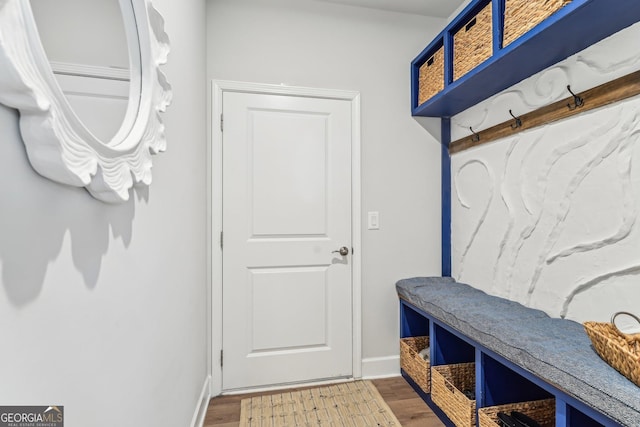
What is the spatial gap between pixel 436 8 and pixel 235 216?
6.99 feet

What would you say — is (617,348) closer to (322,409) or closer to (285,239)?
(322,409)

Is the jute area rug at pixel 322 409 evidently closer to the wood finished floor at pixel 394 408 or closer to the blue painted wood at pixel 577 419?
the wood finished floor at pixel 394 408

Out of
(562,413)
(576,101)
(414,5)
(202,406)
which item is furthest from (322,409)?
(414,5)

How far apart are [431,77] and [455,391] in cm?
197

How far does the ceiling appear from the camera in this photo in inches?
90.4

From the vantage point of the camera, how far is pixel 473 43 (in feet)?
5.90

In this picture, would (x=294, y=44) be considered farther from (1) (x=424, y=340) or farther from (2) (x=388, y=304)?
(1) (x=424, y=340)

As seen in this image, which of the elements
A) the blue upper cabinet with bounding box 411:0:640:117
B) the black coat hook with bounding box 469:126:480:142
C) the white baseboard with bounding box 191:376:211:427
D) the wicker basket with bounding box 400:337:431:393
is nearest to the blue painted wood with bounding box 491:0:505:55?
the blue upper cabinet with bounding box 411:0:640:117

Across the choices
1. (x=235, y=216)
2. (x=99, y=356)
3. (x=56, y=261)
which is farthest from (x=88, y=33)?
(x=235, y=216)

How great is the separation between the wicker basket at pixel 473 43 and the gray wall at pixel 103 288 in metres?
1.54

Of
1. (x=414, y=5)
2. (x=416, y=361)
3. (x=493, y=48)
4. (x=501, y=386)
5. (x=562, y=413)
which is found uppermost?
(x=414, y=5)

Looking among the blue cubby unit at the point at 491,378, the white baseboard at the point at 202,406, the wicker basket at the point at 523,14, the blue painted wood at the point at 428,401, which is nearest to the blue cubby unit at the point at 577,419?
the blue cubby unit at the point at 491,378

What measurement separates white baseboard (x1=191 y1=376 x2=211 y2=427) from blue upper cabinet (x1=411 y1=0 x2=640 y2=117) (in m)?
2.36

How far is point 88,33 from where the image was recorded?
65cm
